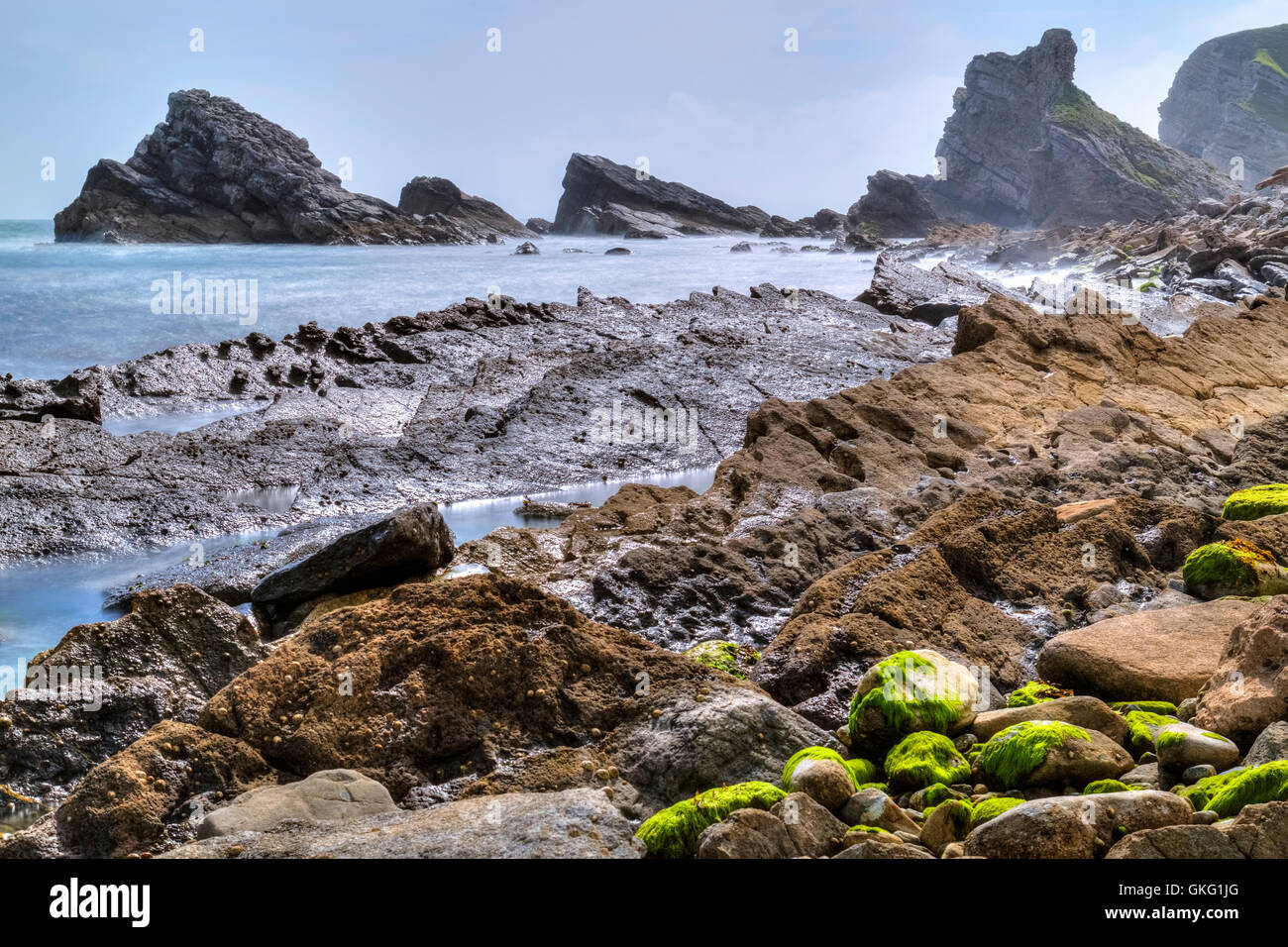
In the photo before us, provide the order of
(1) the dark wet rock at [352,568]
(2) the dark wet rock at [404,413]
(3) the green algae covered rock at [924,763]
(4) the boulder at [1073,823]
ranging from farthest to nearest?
(2) the dark wet rock at [404,413] < (1) the dark wet rock at [352,568] < (3) the green algae covered rock at [924,763] < (4) the boulder at [1073,823]

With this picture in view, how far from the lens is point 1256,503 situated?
340 inches

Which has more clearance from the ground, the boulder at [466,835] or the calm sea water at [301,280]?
the calm sea water at [301,280]

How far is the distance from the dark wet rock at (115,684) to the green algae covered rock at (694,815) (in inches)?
106

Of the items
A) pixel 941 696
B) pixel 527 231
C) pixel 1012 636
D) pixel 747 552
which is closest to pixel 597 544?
pixel 747 552

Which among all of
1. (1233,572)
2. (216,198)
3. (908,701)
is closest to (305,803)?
(908,701)

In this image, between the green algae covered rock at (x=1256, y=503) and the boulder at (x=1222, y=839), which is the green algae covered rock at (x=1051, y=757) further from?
the green algae covered rock at (x=1256, y=503)

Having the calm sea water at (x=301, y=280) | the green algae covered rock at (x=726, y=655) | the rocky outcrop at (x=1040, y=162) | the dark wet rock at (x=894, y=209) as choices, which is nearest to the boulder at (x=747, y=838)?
the green algae covered rock at (x=726, y=655)

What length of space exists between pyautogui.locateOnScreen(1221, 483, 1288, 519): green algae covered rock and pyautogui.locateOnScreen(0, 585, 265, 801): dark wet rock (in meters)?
8.06

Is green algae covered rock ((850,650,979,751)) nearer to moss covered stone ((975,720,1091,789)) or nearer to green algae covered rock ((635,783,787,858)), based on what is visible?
moss covered stone ((975,720,1091,789))

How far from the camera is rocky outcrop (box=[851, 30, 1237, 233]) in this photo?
96125 mm

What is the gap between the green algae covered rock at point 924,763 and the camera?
441 centimetres

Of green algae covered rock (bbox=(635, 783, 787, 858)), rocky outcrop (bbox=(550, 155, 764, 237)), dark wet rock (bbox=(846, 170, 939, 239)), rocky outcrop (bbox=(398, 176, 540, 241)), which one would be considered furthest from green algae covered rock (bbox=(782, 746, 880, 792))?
dark wet rock (bbox=(846, 170, 939, 239))

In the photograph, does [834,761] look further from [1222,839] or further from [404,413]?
[404,413]
